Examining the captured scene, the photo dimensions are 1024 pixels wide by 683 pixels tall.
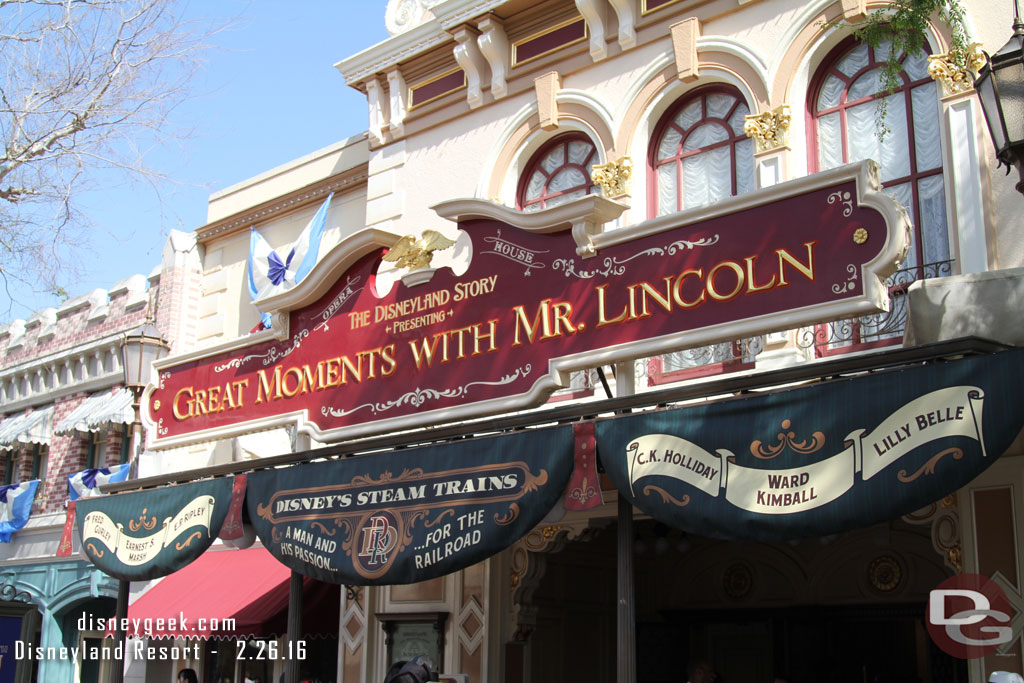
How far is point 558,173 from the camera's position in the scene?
1257cm

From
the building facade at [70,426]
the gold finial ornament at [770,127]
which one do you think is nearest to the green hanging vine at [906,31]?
the gold finial ornament at [770,127]

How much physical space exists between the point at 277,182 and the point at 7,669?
740 cm

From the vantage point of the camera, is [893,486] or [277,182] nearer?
[893,486]

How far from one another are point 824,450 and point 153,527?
23.4 ft

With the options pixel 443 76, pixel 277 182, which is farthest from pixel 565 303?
pixel 277 182

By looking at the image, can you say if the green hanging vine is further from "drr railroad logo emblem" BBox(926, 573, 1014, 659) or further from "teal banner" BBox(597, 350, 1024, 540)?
"drr railroad logo emblem" BBox(926, 573, 1014, 659)

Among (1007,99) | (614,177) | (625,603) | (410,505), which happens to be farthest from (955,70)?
(410,505)

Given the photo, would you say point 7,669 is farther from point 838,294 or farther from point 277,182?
point 838,294

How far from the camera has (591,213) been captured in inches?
340

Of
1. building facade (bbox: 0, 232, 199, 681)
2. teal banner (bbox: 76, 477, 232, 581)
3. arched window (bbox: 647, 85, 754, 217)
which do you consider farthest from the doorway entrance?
building facade (bbox: 0, 232, 199, 681)

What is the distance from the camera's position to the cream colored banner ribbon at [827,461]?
6180 mm

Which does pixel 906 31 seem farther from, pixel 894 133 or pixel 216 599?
pixel 216 599

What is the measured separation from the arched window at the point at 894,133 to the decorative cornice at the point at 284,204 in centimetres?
626

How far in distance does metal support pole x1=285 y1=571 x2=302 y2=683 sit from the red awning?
294cm
